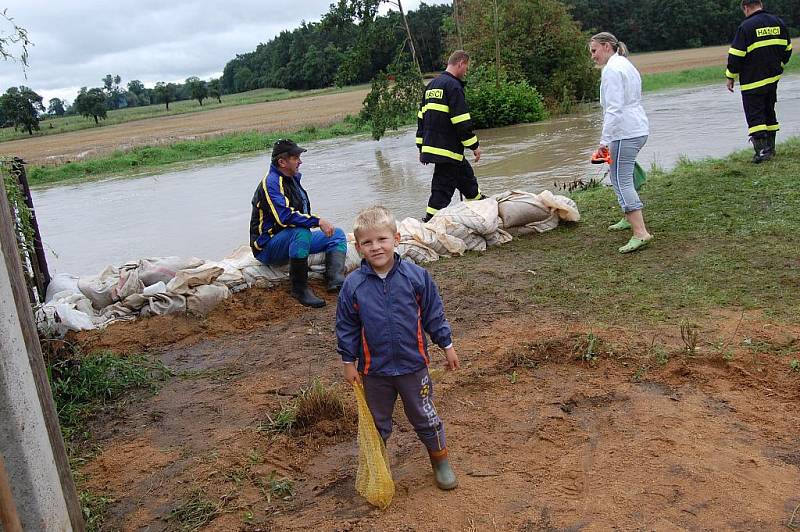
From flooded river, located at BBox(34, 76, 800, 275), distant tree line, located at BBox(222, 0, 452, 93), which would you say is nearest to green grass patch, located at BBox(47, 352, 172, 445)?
Result: flooded river, located at BBox(34, 76, 800, 275)

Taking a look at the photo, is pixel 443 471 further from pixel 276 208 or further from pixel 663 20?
pixel 663 20

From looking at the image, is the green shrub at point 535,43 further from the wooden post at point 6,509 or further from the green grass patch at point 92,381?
the wooden post at point 6,509

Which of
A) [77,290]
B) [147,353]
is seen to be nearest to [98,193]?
[77,290]

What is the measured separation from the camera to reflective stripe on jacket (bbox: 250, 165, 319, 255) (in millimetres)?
6363

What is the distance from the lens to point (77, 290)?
643 cm

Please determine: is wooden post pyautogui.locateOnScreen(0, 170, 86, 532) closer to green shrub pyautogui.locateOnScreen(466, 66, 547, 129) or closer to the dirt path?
green shrub pyautogui.locateOnScreen(466, 66, 547, 129)

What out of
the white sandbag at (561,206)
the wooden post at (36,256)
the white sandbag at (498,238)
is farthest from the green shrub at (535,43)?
the wooden post at (36,256)

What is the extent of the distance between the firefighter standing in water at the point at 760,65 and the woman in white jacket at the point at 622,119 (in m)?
3.57

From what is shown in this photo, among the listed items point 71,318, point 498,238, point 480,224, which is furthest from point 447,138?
point 71,318

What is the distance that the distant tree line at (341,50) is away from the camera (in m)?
17.9

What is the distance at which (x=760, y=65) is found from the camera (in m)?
8.95

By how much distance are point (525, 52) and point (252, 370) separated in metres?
22.0

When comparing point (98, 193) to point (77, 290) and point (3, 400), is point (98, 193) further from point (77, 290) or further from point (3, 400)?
point (3, 400)

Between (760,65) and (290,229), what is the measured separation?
6.43m
